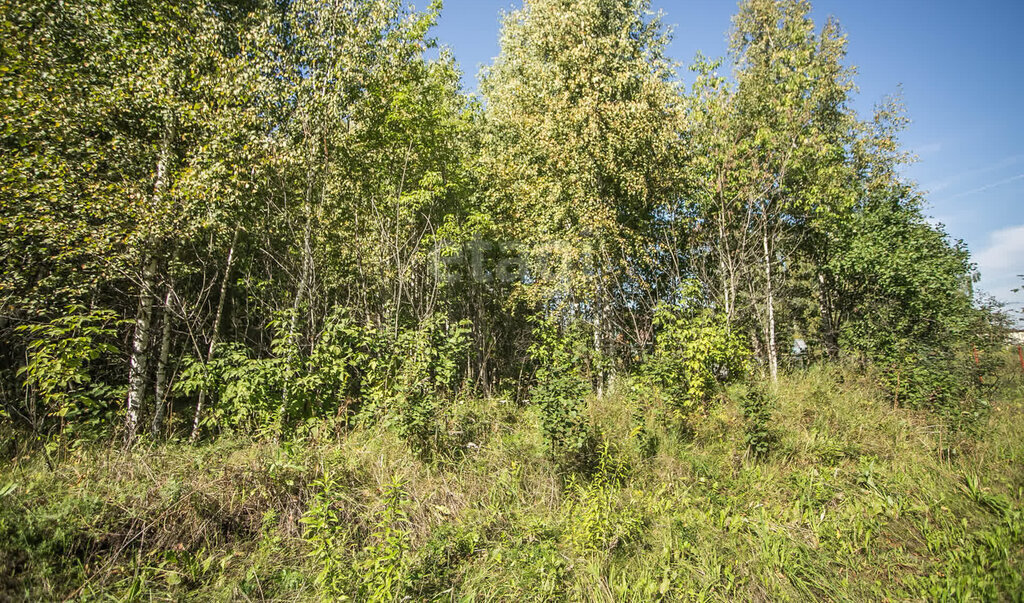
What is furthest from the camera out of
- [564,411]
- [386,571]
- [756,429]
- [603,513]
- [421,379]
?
[756,429]

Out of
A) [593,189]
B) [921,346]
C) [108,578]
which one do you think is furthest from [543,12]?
[108,578]

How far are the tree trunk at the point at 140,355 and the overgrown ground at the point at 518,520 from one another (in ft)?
2.99

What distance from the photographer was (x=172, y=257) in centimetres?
700

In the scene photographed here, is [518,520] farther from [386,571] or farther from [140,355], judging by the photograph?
[140,355]

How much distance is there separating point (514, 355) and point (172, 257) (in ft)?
35.0

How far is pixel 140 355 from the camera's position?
6.46 meters

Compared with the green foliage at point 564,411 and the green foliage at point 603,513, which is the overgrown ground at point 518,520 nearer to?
the green foliage at point 603,513

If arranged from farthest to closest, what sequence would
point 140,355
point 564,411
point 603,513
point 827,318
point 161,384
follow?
point 827,318, point 161,384, point 140,355, point 564,411, point 603,513

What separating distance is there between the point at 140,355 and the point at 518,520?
6557 millimetres

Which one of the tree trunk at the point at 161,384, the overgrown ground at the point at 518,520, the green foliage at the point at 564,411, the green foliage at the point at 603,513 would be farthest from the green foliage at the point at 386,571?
the tree trunk at the point at 161,384

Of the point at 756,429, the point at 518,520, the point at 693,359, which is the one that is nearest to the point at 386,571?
the point at 518,520

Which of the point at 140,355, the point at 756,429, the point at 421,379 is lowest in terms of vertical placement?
the point at 756,429

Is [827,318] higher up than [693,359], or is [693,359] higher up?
[827,318]

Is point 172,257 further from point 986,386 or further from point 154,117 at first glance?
point 986,386
